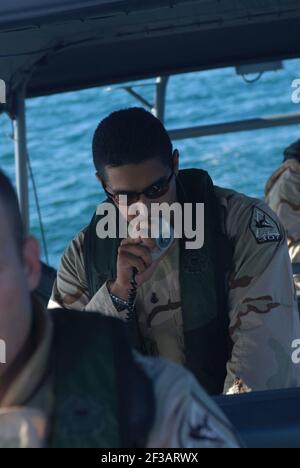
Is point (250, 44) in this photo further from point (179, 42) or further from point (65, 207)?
point (65, 207)

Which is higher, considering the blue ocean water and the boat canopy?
the blue ocean water

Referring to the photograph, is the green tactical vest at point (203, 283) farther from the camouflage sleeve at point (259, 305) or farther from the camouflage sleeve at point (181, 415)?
the camouflage sleeve at point (181, 415)

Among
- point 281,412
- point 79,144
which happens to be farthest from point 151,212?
point 79,144

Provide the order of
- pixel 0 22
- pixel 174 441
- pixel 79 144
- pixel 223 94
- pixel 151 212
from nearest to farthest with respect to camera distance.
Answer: pixel 174 441 < pixel 0 22 < pixel 151 212 < pixel 79 144 < pixel 223 94

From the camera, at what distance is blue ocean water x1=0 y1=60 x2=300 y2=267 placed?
12.3 metres

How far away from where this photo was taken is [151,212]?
2.74 m

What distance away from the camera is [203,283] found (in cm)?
278

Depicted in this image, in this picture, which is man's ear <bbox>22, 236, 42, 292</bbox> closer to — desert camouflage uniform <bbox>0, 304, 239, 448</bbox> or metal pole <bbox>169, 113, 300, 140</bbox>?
desert camouflage uniform <bbox>0, 304, 239, 448</bbox>

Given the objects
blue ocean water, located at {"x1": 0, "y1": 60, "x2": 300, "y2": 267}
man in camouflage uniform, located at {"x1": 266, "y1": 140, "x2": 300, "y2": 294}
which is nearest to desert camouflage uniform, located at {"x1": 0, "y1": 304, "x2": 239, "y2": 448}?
man in camouflage uniform, located at {"x1": 266, "y1": 140, "x2": 300, "y2": 294}

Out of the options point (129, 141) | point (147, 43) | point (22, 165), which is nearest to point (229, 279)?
point (129, 141)

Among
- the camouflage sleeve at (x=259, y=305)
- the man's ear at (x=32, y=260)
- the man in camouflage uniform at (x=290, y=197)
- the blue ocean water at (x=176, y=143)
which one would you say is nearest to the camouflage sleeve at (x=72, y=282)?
the camouflage sleeve at (x=259, y=305)

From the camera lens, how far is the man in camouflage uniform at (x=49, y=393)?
138 centimetres

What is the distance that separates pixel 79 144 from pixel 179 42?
1156cm

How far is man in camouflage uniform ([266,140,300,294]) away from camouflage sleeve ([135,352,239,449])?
311 cm
